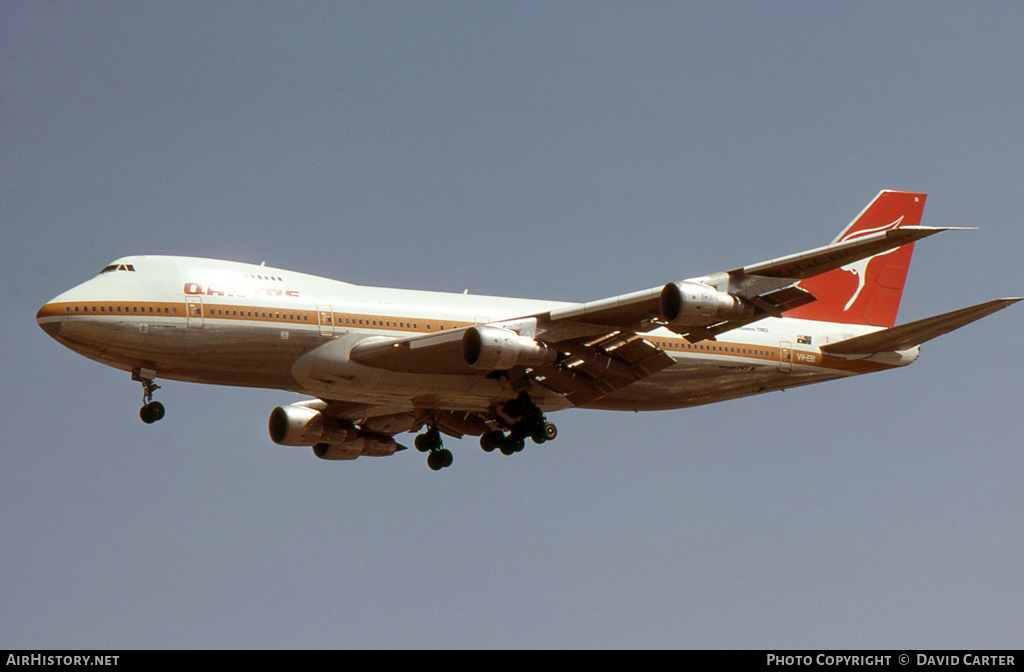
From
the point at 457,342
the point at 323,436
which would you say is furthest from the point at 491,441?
the point at 323,436

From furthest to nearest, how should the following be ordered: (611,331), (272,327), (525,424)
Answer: (525,424), (611,331), (272,327)

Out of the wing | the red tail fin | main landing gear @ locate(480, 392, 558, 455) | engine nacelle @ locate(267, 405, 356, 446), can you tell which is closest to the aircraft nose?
the wing

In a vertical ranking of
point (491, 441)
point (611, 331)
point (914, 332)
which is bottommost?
point (491, 441)

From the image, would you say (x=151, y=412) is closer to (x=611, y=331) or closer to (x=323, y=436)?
(x=323, y=436)

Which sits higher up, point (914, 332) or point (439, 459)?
point (914, 332)

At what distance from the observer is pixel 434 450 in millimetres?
41500

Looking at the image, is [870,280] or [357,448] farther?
[870,280]

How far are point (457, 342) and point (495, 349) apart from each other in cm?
125

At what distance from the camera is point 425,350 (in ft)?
115

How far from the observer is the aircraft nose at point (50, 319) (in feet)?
110

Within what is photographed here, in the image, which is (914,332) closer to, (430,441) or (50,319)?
(430,441)

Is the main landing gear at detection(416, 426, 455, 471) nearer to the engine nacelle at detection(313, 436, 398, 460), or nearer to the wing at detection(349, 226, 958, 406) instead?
the engine nacelle at detection(313, 436, 398, 460)

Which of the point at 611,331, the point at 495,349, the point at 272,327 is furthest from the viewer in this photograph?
the point at 611,331
